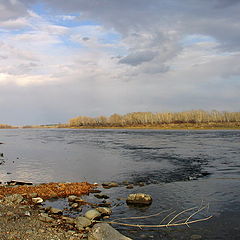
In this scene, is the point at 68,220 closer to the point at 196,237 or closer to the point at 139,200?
the point at 139,200

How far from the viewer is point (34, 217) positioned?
12.2 meters

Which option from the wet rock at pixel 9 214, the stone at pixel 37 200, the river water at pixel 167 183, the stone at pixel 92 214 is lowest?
the river water at pixel 167 183


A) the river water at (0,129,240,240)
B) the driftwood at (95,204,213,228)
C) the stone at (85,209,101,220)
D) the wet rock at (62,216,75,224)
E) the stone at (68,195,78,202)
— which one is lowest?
the river water at (0,129,240,240)

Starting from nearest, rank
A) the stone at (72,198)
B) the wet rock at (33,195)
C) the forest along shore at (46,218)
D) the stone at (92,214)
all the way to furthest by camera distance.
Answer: the forest along shore at (46,218) < the stone at (92,214) < the stone at (72,198) < the wet rock at (33,195)

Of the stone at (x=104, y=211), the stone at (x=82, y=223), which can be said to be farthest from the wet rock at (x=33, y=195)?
the stone at (x=82, y=223)

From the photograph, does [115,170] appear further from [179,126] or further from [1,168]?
[179,126]

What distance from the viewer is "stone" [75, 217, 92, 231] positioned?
11.2m

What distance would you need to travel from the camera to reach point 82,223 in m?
11.4

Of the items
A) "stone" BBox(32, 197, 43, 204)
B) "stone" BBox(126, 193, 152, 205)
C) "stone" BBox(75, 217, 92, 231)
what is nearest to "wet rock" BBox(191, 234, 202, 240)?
"stone" BBox(75, 217, 92, 231)

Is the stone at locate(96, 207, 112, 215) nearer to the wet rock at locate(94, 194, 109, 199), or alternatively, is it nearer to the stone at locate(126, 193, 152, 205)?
the stone at locate(126, 193, 152, 205)

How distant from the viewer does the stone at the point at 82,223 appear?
11.2 m

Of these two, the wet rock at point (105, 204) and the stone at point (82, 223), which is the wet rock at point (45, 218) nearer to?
the stone at point (82, 223)

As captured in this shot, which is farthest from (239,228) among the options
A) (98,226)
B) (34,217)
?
(34,217)

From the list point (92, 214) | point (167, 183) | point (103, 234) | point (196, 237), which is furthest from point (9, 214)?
point (167, 183)
